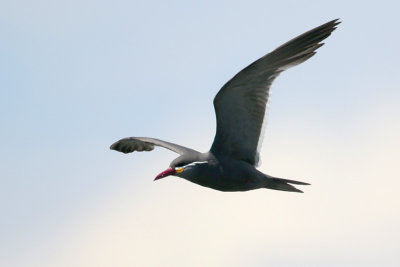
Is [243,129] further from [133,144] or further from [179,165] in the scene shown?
[133,144]

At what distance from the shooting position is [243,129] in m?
13.7

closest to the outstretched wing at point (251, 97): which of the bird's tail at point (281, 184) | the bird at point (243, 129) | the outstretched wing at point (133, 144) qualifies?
the bird at point (243, 129)

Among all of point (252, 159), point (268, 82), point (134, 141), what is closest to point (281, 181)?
point (252, 159)

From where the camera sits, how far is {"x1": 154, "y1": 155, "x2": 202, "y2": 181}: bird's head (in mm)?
13367

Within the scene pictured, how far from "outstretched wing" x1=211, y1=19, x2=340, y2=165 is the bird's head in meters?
0.52

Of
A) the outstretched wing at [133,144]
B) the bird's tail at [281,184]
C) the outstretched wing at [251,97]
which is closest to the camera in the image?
the outstretched wing at [251,97]

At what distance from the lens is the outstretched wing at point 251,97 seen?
13273 millimetres

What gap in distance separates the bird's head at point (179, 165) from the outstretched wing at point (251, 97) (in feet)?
1.71

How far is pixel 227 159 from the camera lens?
44.8 ft

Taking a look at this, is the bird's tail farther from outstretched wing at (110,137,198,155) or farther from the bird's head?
outstretched wing at (110,137,198,155)

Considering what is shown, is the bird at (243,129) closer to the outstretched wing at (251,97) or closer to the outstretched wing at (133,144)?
the outstretched wing at (251,97)

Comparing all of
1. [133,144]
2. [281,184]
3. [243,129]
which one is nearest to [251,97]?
[243,129]

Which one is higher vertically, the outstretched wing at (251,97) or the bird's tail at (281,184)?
the outstretched wing at (251,97)

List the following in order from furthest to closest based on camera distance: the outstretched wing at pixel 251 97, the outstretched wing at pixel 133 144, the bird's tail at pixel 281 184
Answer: the outstretched wing at pixel 133 144, the bird's tail at pixel 281 184, the outstretched wing at pixel 251 97
